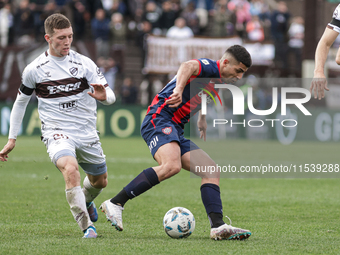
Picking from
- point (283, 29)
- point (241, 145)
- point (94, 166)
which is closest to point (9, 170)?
point (94, 166)

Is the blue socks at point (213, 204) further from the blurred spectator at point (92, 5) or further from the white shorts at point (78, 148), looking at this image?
the blurred spectator at point (92, 5)

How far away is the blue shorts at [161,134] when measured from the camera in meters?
5.35

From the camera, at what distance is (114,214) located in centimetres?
512

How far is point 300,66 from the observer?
22062mm

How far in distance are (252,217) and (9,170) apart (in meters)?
6.60

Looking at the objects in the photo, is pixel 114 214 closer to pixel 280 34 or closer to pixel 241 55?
pixel 241 55

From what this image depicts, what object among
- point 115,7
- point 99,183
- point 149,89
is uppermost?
point 115,7

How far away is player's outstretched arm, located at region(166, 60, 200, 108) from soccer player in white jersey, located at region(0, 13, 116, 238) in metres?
0.66

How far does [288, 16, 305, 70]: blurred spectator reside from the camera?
22.2 m

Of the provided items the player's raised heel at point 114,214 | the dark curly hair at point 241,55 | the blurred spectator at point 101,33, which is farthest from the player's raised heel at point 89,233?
the blurred spectator at point 101,33

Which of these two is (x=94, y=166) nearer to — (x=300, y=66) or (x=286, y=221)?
(x=286, y=221)

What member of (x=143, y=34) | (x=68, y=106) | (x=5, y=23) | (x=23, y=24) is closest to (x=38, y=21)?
(x=23, y=24)

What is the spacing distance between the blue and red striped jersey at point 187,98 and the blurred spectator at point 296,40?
1721cm

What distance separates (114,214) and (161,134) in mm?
900
